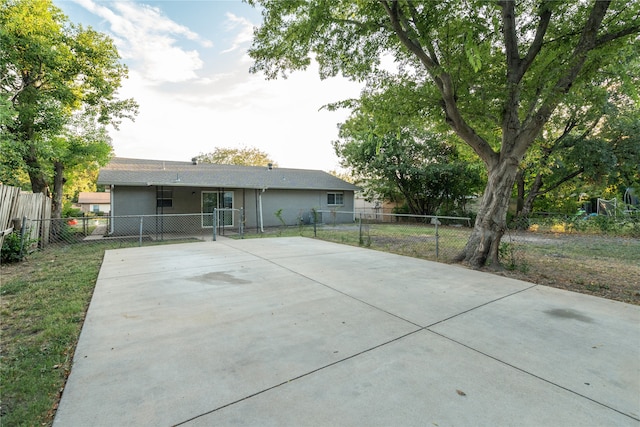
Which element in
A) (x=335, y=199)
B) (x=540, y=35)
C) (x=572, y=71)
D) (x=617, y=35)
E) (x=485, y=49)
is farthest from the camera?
(x=335, y=199)

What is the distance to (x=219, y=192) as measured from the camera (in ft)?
48.0

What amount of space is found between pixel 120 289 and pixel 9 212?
15.7 ft

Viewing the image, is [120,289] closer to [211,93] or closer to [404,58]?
[404,58]

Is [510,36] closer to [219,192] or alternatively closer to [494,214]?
A: [494,214]

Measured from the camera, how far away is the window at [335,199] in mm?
19108

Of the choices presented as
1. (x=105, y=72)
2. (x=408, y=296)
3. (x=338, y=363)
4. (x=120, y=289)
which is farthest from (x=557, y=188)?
(x=105, y=72)

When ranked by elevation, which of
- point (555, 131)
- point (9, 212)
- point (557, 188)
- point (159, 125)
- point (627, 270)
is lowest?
point (627, 270)

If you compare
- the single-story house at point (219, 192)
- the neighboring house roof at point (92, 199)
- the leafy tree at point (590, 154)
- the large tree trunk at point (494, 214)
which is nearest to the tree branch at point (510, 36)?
the large tree trunk at point (494, 214)

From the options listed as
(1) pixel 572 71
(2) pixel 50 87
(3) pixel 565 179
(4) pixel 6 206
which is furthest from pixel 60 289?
(3) pixel 565 179

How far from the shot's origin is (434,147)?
1839 cm

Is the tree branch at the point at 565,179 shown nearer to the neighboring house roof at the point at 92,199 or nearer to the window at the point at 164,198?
the window at the point at 164,198

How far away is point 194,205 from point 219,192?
1.36 meters

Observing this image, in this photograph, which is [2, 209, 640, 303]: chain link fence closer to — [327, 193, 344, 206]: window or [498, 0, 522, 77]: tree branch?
[327, 193, 344, 206]: window

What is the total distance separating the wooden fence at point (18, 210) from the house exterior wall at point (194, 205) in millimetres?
2027
